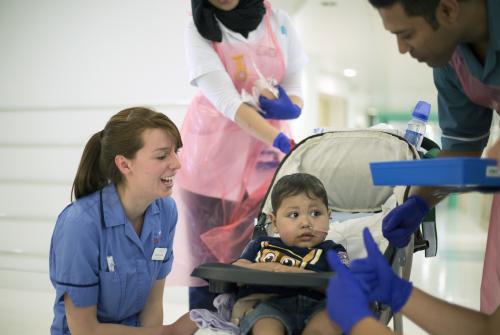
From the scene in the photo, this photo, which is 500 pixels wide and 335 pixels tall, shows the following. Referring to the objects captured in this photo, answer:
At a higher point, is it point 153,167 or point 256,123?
point 256,123

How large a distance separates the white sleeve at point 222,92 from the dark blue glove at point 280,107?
11cm

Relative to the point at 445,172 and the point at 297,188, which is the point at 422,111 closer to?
the point at 297,188

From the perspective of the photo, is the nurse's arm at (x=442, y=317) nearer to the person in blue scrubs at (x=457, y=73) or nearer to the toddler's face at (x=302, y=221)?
the person in blue scrubs at (x=457, y=73)

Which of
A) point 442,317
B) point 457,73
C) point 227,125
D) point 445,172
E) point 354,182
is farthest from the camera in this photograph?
point 227,125

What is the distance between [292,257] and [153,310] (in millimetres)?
611

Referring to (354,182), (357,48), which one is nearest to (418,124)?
(354,182)

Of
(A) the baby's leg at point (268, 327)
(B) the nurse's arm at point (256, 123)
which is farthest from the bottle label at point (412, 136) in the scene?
(A) the baby's leg at point (268, 327)

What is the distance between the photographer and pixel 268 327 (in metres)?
1.29

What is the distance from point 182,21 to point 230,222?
1.71 meters

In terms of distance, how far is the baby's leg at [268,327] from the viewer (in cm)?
128

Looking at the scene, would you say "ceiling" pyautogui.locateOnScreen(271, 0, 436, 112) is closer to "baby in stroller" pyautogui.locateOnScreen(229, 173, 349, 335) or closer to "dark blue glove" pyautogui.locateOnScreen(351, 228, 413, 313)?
"baby in stroller" pyautogui.locateOnScreen(229, 173, 349, 335)

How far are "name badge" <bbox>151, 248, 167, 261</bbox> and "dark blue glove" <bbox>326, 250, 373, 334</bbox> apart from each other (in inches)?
31.0

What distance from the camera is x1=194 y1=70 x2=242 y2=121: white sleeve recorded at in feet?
6.95

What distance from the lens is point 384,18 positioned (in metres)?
1.20
